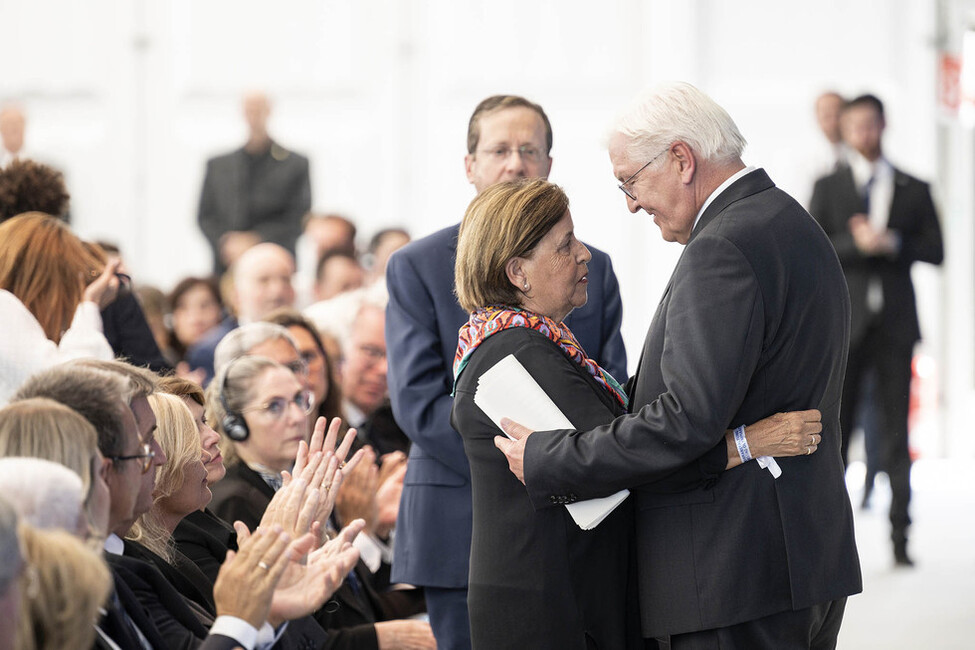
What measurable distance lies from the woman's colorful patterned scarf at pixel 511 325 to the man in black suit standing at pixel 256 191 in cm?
598

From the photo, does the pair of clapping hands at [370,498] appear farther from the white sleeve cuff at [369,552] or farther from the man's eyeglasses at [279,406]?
the man's eyeglasses at [279,406]

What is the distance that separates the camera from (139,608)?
214cm

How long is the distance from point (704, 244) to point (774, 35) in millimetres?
6775

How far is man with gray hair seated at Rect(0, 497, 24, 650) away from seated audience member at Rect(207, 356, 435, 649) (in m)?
1.72

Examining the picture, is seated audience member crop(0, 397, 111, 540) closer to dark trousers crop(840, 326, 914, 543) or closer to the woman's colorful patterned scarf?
the woman's colorful patterned scarf

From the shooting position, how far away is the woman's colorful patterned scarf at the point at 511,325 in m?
2.45

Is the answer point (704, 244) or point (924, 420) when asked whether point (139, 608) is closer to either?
point (704, 244)

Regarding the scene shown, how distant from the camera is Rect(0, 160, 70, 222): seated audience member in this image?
4.00 metres

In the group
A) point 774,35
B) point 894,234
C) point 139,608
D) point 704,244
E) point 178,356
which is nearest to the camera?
point 139,608

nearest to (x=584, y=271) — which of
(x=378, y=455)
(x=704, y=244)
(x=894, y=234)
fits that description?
(x=704, y=244)

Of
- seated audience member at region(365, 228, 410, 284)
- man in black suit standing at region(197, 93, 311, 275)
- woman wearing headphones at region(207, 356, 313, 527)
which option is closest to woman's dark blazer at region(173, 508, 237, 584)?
woman wearing headphones at region(207, 356, 313, 527)

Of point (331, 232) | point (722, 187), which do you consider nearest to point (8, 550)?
point (722, 187)

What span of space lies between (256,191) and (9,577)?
701cm

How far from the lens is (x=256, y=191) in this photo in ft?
27.4
